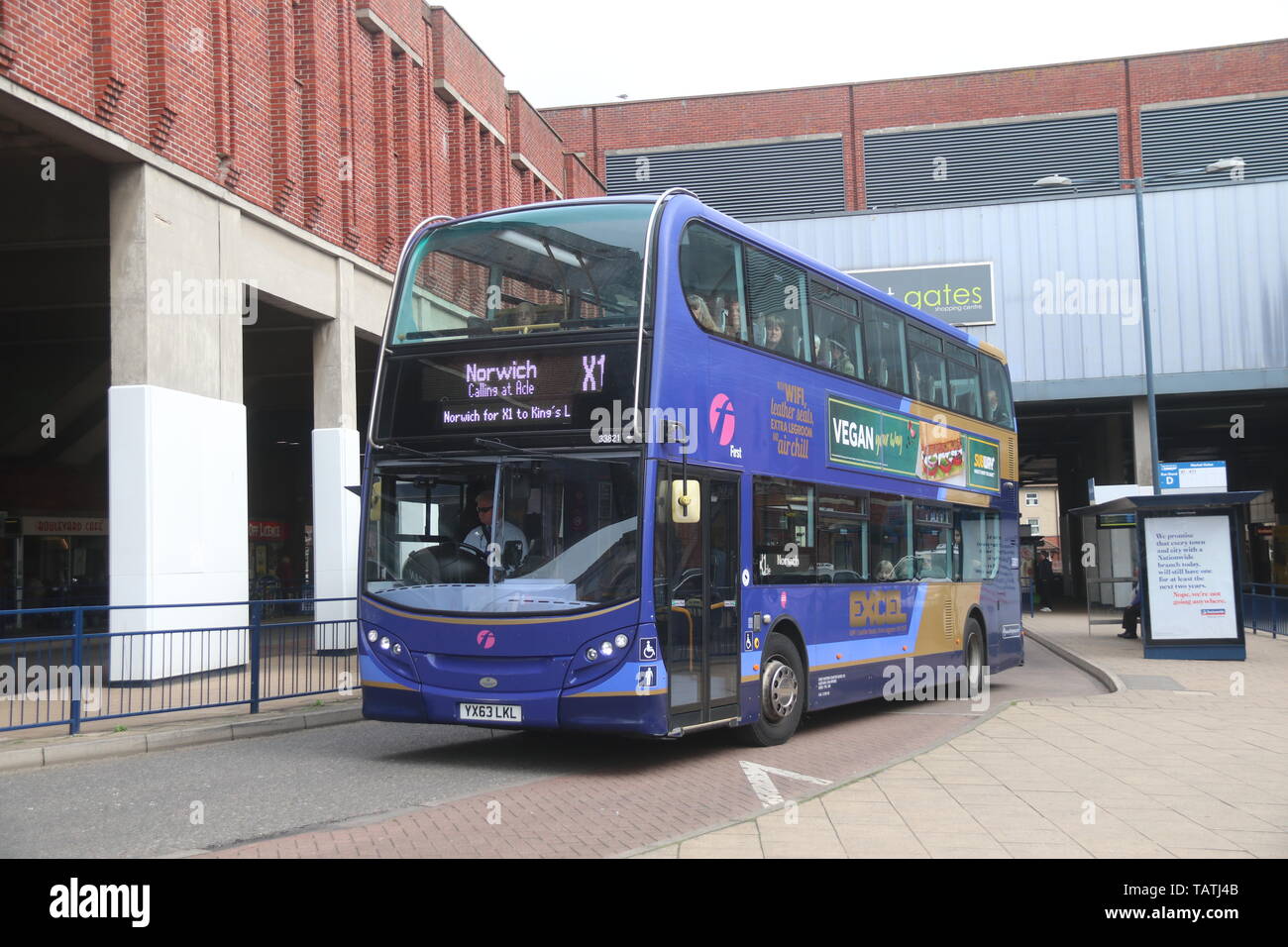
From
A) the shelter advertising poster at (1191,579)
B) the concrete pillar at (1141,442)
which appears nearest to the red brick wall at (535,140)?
the concrete pillar at (1141,442)

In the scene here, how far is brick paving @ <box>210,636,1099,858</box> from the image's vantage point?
22.7 ft

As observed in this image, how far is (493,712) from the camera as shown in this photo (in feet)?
31.5

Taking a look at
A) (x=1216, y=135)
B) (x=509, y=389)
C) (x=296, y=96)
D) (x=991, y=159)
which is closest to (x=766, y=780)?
(x=509, y=389)

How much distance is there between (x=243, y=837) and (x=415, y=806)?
120cm

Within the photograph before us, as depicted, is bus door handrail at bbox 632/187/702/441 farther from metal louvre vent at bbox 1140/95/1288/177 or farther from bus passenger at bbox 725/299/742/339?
metal louvre vent at bbox 1140/95/1288/177

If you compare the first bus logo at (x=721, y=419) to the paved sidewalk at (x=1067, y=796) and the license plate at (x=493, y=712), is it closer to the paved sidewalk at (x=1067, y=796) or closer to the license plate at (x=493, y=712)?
the license plate at (x=493, y=712)

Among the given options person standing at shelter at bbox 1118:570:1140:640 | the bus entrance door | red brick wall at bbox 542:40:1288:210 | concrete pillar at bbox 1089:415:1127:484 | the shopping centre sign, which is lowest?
person standing at shelter at bbox 1118:570:1140:640

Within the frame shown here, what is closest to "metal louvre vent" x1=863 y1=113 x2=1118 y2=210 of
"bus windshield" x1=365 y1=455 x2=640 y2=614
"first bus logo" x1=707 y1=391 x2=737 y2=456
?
"first bus logo" x1=707 y1=391 x2=737 y2=456

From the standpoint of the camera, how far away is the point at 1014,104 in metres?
47.4

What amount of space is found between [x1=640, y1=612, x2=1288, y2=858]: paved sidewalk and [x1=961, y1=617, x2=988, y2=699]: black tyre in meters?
1.65

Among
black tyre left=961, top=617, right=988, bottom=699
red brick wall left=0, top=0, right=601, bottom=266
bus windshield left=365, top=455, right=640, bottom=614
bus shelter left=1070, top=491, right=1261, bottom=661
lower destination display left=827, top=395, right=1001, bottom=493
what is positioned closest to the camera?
bus windshield left=365, top=455, right=640, bottom=614

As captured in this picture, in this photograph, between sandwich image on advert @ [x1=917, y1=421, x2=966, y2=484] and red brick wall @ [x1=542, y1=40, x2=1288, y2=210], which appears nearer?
sandwich image on advert @ [x1=917, y1=421, x2=966, y2=484]
